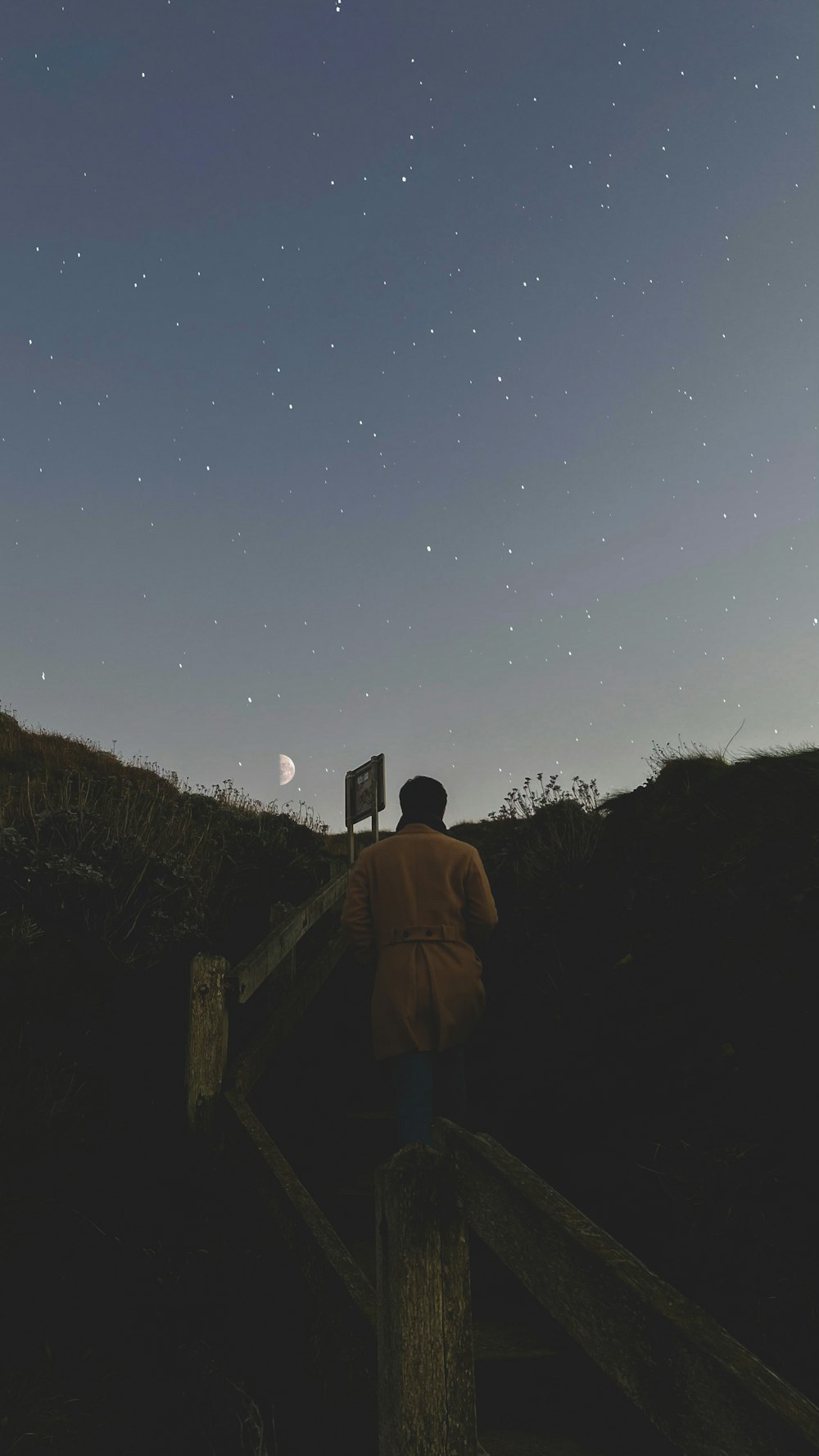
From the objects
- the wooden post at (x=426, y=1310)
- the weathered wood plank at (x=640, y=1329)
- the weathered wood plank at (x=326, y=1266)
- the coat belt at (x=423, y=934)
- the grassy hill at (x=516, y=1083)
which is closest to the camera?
the weathered wood plank at (x=640, y=1329)

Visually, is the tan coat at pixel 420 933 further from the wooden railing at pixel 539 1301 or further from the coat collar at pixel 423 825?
the wooden railing at pixel 539 1301

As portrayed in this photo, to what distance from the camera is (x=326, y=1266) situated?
2.90m

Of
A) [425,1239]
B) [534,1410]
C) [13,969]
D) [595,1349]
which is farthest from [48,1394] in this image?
[13,969]

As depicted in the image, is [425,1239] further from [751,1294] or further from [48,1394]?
[751,1294]

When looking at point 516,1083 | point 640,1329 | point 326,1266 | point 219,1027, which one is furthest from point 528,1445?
point 516,1083

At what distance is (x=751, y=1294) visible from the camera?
351cm

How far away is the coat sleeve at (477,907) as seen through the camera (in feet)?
12.7

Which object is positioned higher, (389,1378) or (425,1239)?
(425,1239)

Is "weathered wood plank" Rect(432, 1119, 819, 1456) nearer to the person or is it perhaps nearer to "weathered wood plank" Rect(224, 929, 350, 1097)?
the person

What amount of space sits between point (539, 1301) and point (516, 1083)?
4.40m

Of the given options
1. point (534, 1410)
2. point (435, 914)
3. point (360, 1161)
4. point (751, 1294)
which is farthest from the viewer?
point (360, 1161)

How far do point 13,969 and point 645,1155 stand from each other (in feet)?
14.6

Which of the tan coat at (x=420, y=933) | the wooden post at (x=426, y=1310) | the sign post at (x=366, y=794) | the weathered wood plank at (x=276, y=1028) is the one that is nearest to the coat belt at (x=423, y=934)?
the tan coat at (x=420, y=933)

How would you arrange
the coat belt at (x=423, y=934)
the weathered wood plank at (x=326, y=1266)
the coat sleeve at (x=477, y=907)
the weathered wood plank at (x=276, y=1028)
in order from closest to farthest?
the weathered wood plank at (x=326, y=1266) → the coat belt at (x=423, y=934) → the coat sleeve at (x=477, y=907) → the weathered wood plank at (x=276, y=1028)
